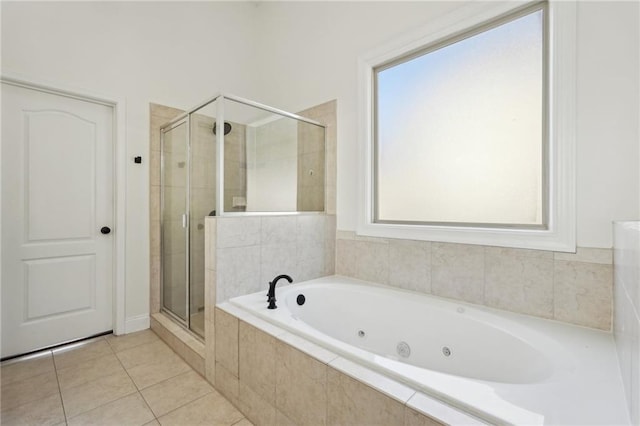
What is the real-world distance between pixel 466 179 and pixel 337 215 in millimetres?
1036

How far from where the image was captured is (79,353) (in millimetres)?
2100

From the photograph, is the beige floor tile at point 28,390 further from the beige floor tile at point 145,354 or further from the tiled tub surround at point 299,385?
the tiled tub surround at point 299,385

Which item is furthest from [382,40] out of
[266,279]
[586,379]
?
[586,379]

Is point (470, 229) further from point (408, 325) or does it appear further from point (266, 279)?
point (266, 279)

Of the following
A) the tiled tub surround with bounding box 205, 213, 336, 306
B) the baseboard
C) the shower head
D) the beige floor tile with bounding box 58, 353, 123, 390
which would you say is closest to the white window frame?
the tiled tub surround with bounding box 205, 213, 336, 306

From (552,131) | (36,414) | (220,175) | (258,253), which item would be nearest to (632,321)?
(552,131)

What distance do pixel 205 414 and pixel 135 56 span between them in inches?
109

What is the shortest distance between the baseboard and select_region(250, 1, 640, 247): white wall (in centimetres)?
193

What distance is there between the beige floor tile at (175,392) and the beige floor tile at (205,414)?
5 cm

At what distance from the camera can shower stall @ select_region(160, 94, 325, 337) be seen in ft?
6.39

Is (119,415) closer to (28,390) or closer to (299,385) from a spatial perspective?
(28,390)

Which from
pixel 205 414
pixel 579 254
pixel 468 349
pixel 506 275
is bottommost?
pixel 205 414

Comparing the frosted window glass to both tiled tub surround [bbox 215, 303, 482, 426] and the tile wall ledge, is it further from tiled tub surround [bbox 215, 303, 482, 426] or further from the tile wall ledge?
tiled tub surround [bbox 215, 303, 482, 426]

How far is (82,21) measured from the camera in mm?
2207
